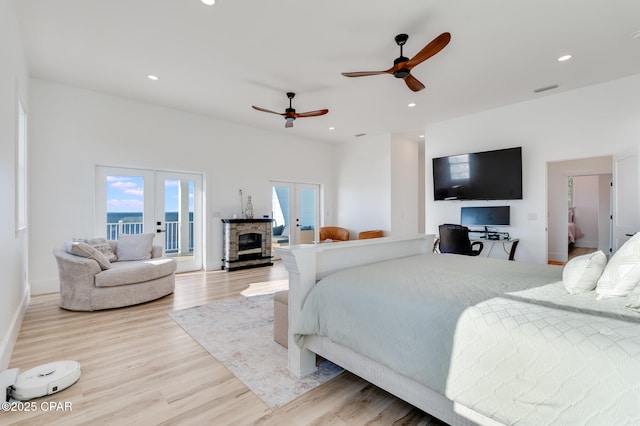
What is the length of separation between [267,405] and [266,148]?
5691 mm

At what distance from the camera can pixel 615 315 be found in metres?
1.19

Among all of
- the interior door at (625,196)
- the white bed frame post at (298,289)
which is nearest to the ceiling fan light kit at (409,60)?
the white bed frame post at (298,289)

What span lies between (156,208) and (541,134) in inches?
265

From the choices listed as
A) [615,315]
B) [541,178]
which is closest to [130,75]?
[615,315]

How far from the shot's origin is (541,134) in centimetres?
485

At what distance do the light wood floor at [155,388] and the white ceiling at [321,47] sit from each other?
3.06 meters

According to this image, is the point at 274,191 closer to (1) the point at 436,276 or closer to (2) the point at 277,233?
(2) the point at 277,233

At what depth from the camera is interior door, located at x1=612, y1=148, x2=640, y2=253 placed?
12.5 feet

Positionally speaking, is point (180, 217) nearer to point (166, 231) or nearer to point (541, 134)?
point (166, 231)

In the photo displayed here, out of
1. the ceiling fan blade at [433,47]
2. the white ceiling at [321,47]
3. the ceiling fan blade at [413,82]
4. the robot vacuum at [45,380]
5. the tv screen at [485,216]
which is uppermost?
the white ceiling at [321,47]

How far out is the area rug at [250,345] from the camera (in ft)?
6.70

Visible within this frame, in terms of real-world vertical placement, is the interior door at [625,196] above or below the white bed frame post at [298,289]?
above

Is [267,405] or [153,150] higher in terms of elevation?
[153,150]

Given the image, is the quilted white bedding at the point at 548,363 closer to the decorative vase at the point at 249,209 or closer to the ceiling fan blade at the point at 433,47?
the ceiling fan blade at the point at 433,47
